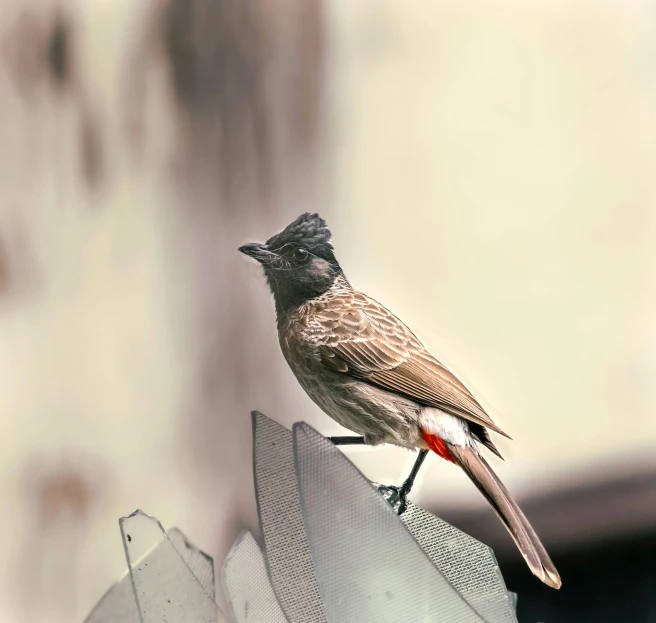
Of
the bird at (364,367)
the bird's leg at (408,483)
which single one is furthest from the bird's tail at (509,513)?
the bird's leg at (408,483)

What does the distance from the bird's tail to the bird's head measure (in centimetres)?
37

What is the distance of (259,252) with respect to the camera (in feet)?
4.08

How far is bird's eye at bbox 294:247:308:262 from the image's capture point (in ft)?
4.09

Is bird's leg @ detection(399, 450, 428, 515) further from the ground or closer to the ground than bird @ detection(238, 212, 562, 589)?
closer to the ground

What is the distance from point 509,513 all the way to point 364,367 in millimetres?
A: 344

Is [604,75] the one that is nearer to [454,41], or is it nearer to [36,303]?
[454,41]

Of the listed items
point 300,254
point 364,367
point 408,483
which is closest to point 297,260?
point 300,254

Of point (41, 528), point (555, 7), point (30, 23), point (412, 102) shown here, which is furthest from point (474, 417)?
point (30, 23)

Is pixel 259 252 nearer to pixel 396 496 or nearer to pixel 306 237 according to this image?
pixel 306 237

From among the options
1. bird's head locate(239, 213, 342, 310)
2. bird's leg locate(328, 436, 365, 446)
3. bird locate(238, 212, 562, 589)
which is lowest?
bird's leg locate(328, 436, 365, 446)

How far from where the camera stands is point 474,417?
1192 mm

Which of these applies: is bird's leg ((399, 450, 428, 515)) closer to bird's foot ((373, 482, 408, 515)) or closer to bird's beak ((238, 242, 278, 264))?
bird's foot ((373, 482, 408, 515))

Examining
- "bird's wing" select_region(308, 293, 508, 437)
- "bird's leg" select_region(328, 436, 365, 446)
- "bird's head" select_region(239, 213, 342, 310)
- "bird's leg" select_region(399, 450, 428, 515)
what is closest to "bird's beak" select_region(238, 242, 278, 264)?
"bird's head" select_region(239, 213, 342, 310)

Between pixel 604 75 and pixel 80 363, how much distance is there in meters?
1.35
